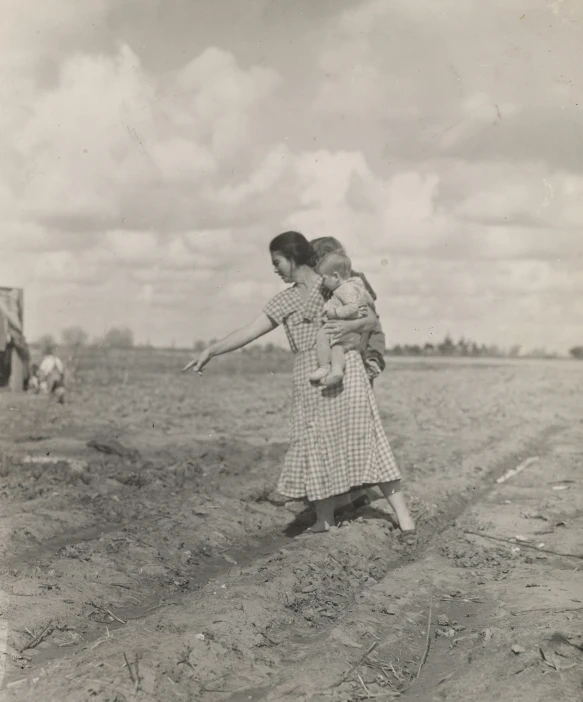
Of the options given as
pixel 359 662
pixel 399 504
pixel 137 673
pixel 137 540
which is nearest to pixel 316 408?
pixel 399 504

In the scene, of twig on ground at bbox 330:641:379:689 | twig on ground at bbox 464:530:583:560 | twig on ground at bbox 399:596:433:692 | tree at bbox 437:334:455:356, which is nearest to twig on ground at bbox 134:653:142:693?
twig on ground at bbox 330:641:379:689

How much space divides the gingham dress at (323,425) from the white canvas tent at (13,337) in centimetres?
936

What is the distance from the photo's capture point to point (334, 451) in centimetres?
486

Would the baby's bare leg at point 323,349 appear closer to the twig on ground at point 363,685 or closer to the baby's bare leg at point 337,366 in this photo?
the baby's bare leg at point 337,366

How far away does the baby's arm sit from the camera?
4691mm

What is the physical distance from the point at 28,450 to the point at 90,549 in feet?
14.6

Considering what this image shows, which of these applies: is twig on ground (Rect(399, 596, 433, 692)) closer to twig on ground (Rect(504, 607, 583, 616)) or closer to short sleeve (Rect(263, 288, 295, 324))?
twig on ground (Rect(504, 607, 583, 616))

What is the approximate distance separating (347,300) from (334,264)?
9.7 inches

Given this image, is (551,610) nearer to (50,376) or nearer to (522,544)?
(522,544)

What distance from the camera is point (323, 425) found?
4.89 meters

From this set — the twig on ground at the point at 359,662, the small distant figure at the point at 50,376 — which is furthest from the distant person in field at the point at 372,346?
the small distant figure at the point at 50,376

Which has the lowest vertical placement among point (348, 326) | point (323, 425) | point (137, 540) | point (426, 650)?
point (426, 650)

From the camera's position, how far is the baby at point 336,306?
4.69 meters

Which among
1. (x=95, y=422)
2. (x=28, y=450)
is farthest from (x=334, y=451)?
(x=95, y=422)
